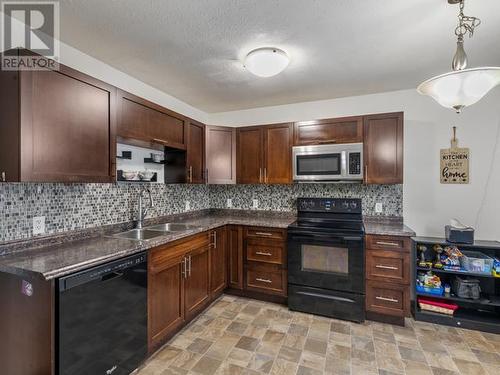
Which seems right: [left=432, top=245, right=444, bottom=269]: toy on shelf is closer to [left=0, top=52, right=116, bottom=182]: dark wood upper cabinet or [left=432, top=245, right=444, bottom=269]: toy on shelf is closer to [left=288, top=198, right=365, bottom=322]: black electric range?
[left=288, top=198, right=365, bottom=322]: black electric range

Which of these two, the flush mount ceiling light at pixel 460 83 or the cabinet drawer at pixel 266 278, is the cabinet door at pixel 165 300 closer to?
the cabinet drawer at pixel 266 278

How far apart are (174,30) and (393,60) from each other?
186cm

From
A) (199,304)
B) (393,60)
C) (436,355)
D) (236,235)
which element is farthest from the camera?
(236,235)

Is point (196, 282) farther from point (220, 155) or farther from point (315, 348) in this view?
point (220, 155)

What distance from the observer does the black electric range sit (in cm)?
258

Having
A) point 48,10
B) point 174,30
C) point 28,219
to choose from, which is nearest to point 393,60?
point 174,30

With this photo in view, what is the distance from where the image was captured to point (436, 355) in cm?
206

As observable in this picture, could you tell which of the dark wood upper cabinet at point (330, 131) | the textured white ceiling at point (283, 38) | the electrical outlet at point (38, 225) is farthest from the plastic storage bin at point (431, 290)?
the electrical outlet at point (38, 225)

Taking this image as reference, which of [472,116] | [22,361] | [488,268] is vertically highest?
[472,116]

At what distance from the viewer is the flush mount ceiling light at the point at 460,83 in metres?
1.28

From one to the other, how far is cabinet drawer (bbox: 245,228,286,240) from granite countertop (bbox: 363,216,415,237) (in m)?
0.88

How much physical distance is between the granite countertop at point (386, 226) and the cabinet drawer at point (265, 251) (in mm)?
945

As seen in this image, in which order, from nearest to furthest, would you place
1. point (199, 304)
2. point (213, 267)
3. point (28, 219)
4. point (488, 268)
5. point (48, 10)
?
point (48, 10)
point (28, 219)
point (488, 268)
point (199, 304)
point (213, 267)

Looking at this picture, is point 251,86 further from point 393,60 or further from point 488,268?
point 488,268
